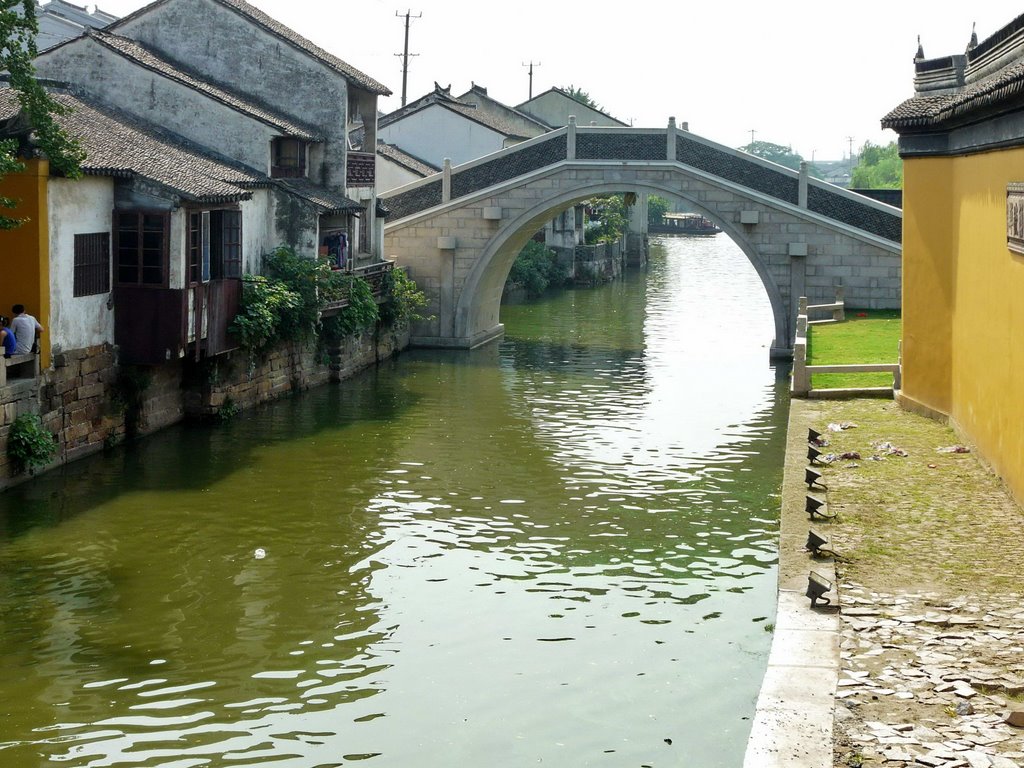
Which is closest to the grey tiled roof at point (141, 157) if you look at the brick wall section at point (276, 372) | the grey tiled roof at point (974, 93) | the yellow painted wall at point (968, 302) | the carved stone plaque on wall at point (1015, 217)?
the brick wall section at point (276, 372)

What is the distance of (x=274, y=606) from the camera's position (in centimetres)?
1202

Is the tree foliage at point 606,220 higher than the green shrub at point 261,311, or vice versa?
the tree foliage at point 606,220

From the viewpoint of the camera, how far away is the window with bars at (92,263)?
57.3ft

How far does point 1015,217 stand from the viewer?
11.7 m

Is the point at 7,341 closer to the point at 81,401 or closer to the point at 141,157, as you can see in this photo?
the point at 81,401

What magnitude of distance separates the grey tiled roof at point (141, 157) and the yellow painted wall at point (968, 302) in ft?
29.7

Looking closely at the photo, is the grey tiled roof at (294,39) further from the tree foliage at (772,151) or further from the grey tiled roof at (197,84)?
the tree foliage at (772,151)

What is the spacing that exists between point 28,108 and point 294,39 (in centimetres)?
1215

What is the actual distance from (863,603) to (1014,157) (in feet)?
16.0

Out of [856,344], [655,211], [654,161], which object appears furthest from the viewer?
[655,211]

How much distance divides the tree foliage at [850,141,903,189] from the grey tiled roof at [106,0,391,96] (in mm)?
65819

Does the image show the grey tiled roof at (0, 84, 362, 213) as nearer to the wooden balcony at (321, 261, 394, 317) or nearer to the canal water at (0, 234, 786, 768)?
the wooden balcony at (321, 261, 394, 317)

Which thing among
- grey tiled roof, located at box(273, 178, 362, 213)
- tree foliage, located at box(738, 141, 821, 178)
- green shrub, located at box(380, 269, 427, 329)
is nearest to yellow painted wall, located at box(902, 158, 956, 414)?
grey tiled roof, located at box(273, 178, 362, 213)

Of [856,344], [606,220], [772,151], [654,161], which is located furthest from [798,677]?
[772,151]
